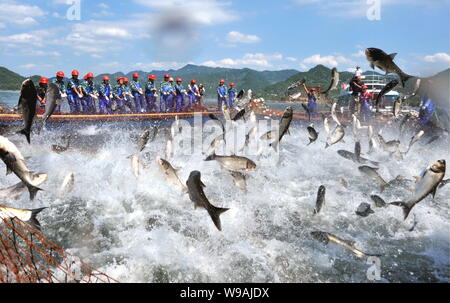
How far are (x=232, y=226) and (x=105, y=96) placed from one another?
1620 centimetres

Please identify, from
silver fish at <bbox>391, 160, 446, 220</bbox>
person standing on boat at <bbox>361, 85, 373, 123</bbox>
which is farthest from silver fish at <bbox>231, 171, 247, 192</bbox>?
person standing on boat at <bbox>361, 85, 373, 123</bbox>

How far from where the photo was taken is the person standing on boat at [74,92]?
1778 centimetres

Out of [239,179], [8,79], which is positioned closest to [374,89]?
[239,179]

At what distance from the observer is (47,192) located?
25.7 ft

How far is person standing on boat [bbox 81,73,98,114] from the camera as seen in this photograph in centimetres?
1855

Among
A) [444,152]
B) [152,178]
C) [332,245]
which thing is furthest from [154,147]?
[444,152]

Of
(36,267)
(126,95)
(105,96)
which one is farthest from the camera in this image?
(126,95)

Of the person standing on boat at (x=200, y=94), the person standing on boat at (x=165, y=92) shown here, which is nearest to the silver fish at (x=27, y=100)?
the person standing on boat at (x=165, y=92)

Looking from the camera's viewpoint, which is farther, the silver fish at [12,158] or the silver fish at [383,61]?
the silver fish at [383,61]

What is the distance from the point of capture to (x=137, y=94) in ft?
70.8

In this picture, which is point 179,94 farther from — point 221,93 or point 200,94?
point 221,93
